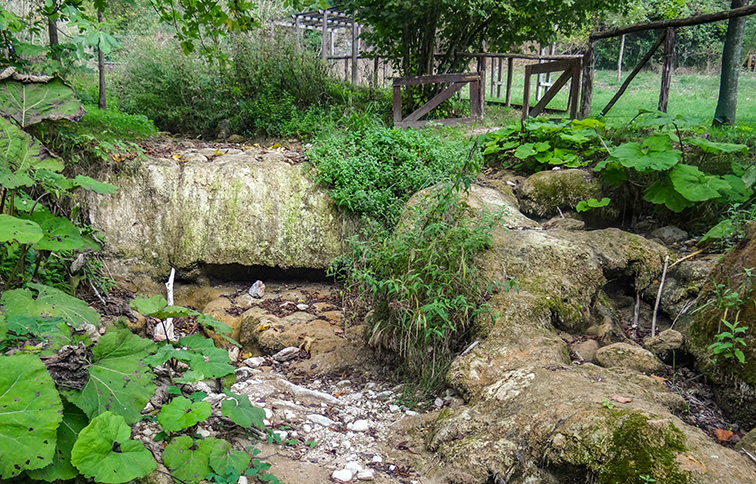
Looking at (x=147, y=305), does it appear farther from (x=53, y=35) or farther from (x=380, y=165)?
(x=53, y=35)

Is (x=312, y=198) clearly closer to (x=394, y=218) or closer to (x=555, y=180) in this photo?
(x=394, y=218)

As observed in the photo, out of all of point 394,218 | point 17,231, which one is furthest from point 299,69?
point 17,231

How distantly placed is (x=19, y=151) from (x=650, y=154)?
5.10 m

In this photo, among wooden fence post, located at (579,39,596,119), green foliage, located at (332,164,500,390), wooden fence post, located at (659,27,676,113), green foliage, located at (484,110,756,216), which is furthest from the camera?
wooden fence post, located at (579,39,596,119)

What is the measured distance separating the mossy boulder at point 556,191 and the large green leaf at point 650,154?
55cm

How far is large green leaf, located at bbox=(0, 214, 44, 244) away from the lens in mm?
2562

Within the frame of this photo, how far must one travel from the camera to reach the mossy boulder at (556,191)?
554cm

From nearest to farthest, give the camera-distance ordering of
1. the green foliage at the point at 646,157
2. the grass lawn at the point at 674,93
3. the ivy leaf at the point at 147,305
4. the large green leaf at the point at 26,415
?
the large green leaf at the point at 26,415
the ivy leaf at the point at 147,305
the green foliage at the point at 646,157
the grass lawn at the point at 674,93

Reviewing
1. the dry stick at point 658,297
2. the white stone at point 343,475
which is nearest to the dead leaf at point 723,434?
the dry stick at point 658,297

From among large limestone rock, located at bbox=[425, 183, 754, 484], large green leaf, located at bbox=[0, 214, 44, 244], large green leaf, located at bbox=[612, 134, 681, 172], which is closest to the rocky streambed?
large limestone rock, located at bbox=[425, 183, 754, 484]

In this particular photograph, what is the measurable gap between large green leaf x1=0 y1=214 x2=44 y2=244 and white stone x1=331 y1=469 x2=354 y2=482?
196cm

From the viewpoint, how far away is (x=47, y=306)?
2898 millimetres

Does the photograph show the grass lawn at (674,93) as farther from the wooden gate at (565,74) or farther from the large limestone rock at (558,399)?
the large limestone rock at (558,399)

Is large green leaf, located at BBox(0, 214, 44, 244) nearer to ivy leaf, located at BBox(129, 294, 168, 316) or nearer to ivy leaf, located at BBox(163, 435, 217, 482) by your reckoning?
ivy leaf, located at BBox(129, 294, 168, 316)
